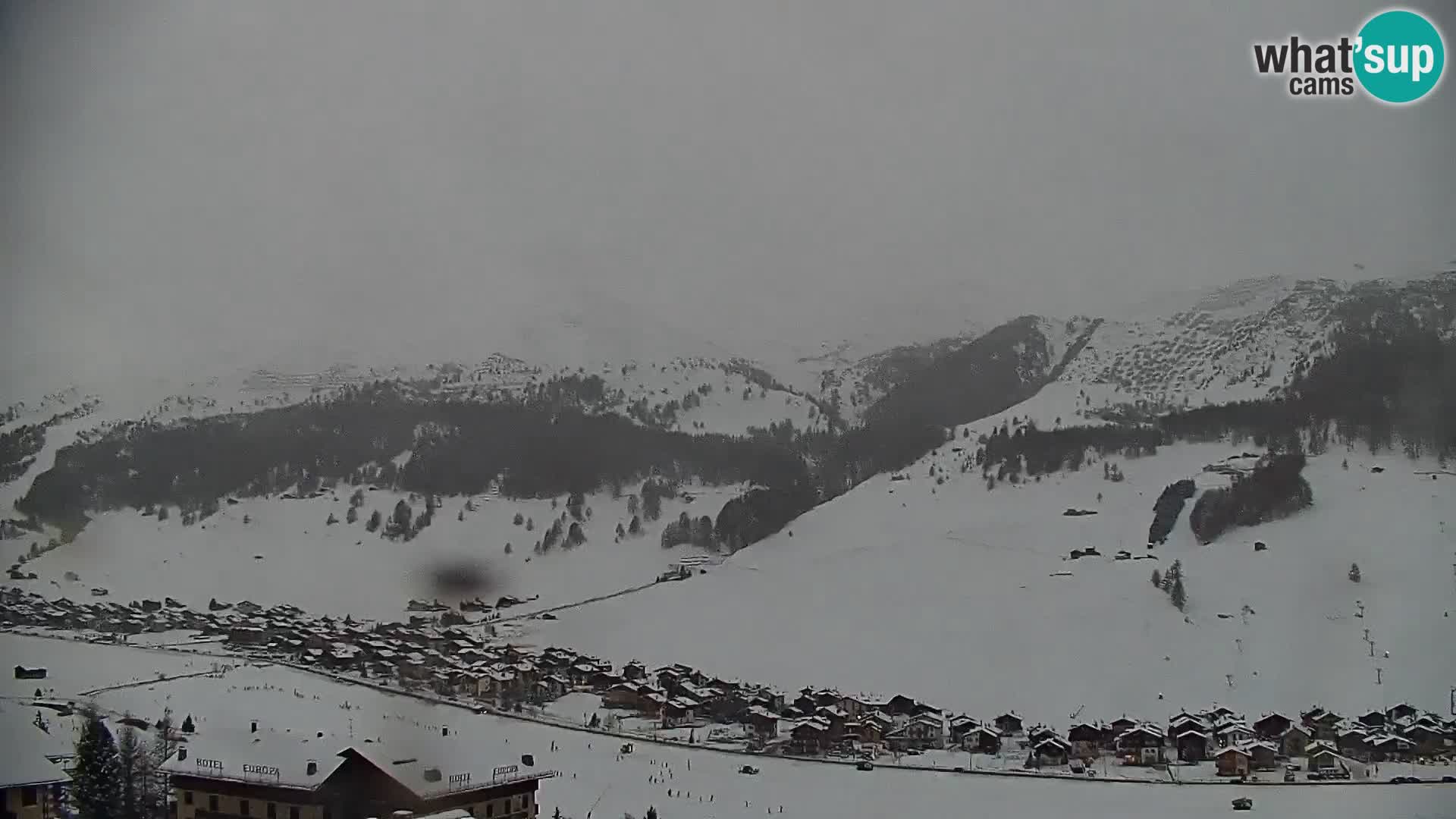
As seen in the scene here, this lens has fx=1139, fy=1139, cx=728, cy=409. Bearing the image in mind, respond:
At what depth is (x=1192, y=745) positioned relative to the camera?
4.97m

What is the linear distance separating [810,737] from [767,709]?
23cm

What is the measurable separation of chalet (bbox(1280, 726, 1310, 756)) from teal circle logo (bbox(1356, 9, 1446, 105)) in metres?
2.87

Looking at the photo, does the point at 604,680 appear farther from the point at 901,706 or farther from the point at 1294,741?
the point at 1294,741

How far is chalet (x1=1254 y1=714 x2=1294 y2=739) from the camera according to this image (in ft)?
16.4

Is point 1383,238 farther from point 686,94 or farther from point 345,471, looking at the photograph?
point 345,471

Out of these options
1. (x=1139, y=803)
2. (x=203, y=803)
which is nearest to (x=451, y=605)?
(x=203, y=803)

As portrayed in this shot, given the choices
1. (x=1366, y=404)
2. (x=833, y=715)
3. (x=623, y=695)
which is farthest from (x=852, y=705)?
(x=1366, y=404)

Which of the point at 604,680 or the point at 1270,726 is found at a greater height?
the point at 604,680

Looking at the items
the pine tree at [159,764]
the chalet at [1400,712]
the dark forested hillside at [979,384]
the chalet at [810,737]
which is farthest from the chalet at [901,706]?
the pine tree at [159,764]

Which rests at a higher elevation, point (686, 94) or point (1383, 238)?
point (686, 94)

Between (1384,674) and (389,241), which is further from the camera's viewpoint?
(389,241)

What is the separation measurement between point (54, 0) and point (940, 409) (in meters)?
4.69

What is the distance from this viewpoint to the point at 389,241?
5.57 meters

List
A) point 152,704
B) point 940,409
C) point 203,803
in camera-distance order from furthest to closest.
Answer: point 940,409, point 152,704, point 203,803
